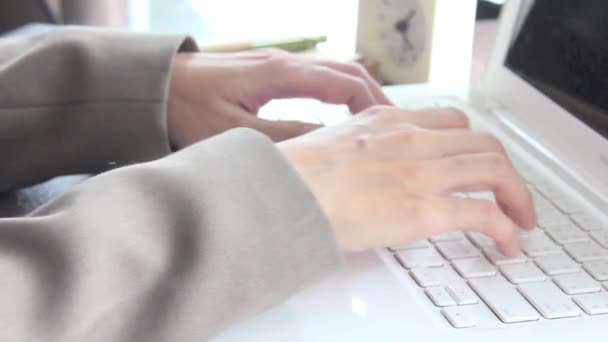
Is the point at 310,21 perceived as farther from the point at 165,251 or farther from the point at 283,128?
the point at 165,251

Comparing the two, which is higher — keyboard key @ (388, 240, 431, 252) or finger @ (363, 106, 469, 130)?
finger @ (363, 106, 469, 130)

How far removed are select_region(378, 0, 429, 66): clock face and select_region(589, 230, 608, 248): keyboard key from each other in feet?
1.28

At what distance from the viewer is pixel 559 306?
0.45 metres

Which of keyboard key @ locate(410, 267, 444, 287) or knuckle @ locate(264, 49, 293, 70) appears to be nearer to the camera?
keyboard key @ locate(410, 267, 444, 287)

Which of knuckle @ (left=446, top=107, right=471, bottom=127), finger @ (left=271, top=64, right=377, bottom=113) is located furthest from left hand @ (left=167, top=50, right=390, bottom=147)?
knuckle @ (left=446, top=107, right=471, bottom=127)

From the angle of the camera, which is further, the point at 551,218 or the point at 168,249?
the point at 551,218

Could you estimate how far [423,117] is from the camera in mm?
593

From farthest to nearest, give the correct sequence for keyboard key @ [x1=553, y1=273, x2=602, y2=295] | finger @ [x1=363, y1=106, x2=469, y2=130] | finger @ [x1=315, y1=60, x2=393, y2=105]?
1. finger @ [x1=315, y1=60, x2=393, y2=105]
2. finger @ [x1=363, y1=106, x2=469, y2=130]
3. keyboard key @ [x1=553, y1=273, x2=602, y2=295]

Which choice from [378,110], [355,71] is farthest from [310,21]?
[378,110]

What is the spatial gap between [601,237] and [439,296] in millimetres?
173

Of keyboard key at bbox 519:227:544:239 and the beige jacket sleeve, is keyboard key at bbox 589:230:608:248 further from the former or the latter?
the beige jacket sleeve

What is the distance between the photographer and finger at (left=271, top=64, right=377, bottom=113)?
2.19ft

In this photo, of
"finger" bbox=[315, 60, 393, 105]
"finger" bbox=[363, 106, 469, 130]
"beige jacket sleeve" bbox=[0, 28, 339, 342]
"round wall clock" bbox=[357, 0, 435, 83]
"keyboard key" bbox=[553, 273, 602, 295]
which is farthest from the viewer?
"round wall clock" bbox=[357, 0, 435, 83]

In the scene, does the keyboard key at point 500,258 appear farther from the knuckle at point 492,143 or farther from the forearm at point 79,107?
the forearm at point 79,107
